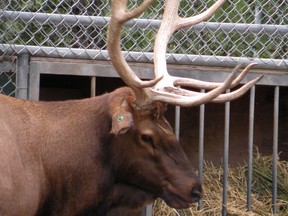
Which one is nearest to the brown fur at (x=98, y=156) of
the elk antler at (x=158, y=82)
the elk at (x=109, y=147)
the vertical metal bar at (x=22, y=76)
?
the elk at (x=109, y=147)

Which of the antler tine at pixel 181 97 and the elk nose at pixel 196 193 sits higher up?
the antler tine at pixel 181 97

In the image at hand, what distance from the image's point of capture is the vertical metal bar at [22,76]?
713 cm

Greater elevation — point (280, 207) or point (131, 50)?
point (131, 50)

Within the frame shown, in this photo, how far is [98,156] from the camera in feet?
20.1

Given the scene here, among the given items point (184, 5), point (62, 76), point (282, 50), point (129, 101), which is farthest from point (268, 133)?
point (129, 101)

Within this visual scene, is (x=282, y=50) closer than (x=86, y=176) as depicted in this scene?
No

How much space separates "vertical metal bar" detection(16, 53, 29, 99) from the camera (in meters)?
7.13

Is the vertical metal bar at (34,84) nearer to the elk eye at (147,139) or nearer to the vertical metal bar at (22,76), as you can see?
the vertical metal bar at (22,76)

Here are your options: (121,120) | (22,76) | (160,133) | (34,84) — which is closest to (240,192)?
(160,133)

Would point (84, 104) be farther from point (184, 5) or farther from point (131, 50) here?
point (184, 5)

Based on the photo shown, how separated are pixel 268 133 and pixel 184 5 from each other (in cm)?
132

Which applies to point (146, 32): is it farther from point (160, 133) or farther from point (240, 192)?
point (160, 133)

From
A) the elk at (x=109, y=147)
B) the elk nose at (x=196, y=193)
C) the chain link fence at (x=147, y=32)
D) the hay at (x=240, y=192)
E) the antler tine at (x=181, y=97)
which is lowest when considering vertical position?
the hay at (x=240, y=192)

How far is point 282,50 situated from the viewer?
791 cm
